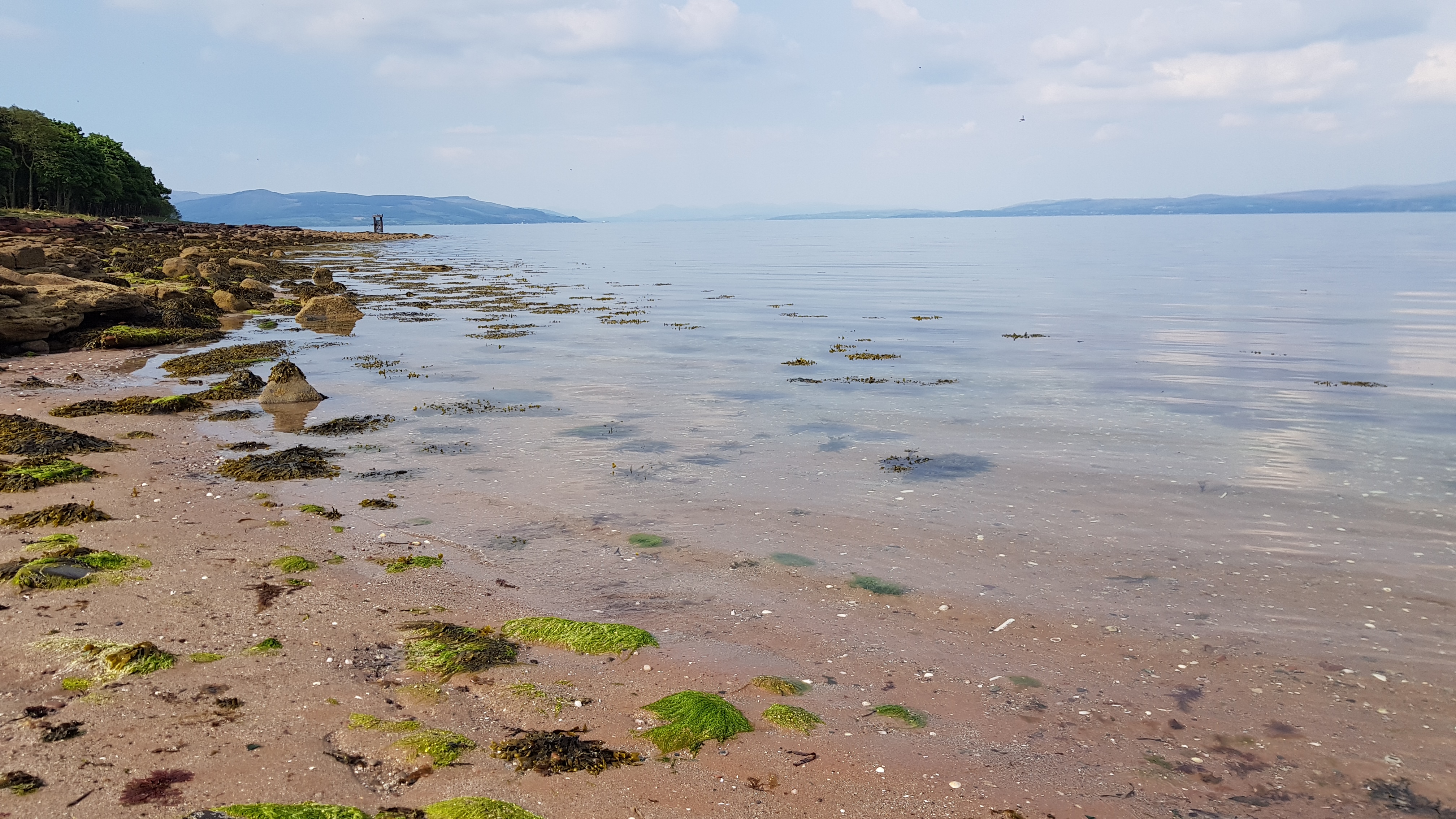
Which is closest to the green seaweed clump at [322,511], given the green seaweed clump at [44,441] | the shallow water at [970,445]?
the shallow water at [970,445]

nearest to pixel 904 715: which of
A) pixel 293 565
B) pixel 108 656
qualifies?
pixel 108 656

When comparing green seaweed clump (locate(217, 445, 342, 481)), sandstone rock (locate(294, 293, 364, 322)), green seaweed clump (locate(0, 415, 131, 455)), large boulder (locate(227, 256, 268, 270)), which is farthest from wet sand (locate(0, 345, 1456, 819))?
large boulder (locate(227, 256, 268, 270))

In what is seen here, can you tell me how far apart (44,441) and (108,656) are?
311 inches

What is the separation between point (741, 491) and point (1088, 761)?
671 centimetres

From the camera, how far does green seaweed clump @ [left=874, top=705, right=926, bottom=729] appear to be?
251 inches

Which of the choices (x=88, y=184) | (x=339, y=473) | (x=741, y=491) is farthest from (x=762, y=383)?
(x=88, y=184)

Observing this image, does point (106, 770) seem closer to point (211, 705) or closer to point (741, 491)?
point (211, 705)

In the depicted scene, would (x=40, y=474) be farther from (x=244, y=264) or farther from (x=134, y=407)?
(x=244, y=264)

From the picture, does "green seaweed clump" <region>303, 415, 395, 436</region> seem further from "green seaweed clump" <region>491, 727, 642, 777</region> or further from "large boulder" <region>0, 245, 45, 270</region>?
"large boulder" <region>0, 245, 45, 270</region>

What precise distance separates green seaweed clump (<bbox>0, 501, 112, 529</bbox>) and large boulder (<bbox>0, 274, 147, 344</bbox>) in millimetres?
14835

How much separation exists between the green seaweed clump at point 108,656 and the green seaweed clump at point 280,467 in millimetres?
5257

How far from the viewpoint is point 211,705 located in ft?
20.1

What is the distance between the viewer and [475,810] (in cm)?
516

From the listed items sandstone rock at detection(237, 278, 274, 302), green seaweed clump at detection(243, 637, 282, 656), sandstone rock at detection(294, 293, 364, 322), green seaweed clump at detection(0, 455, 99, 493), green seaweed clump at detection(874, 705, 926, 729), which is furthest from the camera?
sandstone rock at detection(237, 278, 274, 302)
